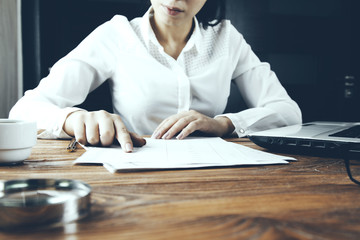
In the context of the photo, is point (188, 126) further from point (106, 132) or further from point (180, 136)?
→ point (106, 132)

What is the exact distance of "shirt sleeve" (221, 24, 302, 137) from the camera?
1.10 meters

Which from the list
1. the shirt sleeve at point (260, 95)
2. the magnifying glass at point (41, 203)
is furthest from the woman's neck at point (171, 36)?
the magnifying glass at point (41, 203)

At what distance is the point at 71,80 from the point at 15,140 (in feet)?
2.09

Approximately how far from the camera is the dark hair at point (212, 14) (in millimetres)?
1420

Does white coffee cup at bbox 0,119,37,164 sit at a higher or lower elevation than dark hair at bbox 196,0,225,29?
lower

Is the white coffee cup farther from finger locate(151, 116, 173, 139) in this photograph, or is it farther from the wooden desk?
finger locate(151, 116, 173, 139)

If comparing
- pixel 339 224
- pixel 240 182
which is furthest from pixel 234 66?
pixel 339 224

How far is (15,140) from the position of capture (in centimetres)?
50

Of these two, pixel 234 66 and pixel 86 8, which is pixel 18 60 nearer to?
pixel 86 8

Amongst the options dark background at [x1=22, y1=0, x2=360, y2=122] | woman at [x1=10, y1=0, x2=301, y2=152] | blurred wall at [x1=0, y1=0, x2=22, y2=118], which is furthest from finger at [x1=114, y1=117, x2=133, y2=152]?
dark background at [x1=22, y1=0, x2=360, y2=122]

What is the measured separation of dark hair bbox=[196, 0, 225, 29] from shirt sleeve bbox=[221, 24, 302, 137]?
10 cm

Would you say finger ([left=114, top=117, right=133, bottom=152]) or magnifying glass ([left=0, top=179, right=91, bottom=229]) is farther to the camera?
finger ([left=114, top=117, right=133, bottom=152])

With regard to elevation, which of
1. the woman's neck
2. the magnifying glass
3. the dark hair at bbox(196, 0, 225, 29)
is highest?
the dark hair at bbox(196, 0, 225, 29)

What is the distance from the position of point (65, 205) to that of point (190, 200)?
0.13 metres
